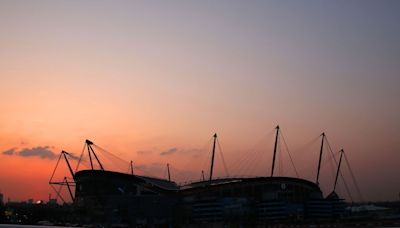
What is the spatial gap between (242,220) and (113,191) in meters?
51.8

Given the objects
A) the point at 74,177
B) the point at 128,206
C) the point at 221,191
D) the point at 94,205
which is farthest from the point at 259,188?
the point at 74,177

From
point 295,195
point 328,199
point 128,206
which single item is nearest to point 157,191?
point 128,206

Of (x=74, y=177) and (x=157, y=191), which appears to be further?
(x=74, y=177)

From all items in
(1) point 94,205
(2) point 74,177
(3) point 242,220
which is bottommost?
(3) point 242,220

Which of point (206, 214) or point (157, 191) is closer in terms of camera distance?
point (206, 214)

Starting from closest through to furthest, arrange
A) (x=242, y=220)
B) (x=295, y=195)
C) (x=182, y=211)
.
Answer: (x=242, y=220)
(x=182, y=211)
(x=295, y=195)

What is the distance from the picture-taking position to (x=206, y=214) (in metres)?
168

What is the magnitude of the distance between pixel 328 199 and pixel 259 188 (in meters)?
38.4

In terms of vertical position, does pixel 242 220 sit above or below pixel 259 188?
below

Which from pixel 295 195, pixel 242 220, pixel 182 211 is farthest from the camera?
pixel 295 195

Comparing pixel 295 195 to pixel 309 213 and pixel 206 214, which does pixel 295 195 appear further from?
pixel 206 214

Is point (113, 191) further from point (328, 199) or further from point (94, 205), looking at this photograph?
point (328, 199)

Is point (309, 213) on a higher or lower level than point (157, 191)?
lower

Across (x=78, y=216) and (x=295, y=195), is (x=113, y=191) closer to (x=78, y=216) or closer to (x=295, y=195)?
(x=78, y=216)
